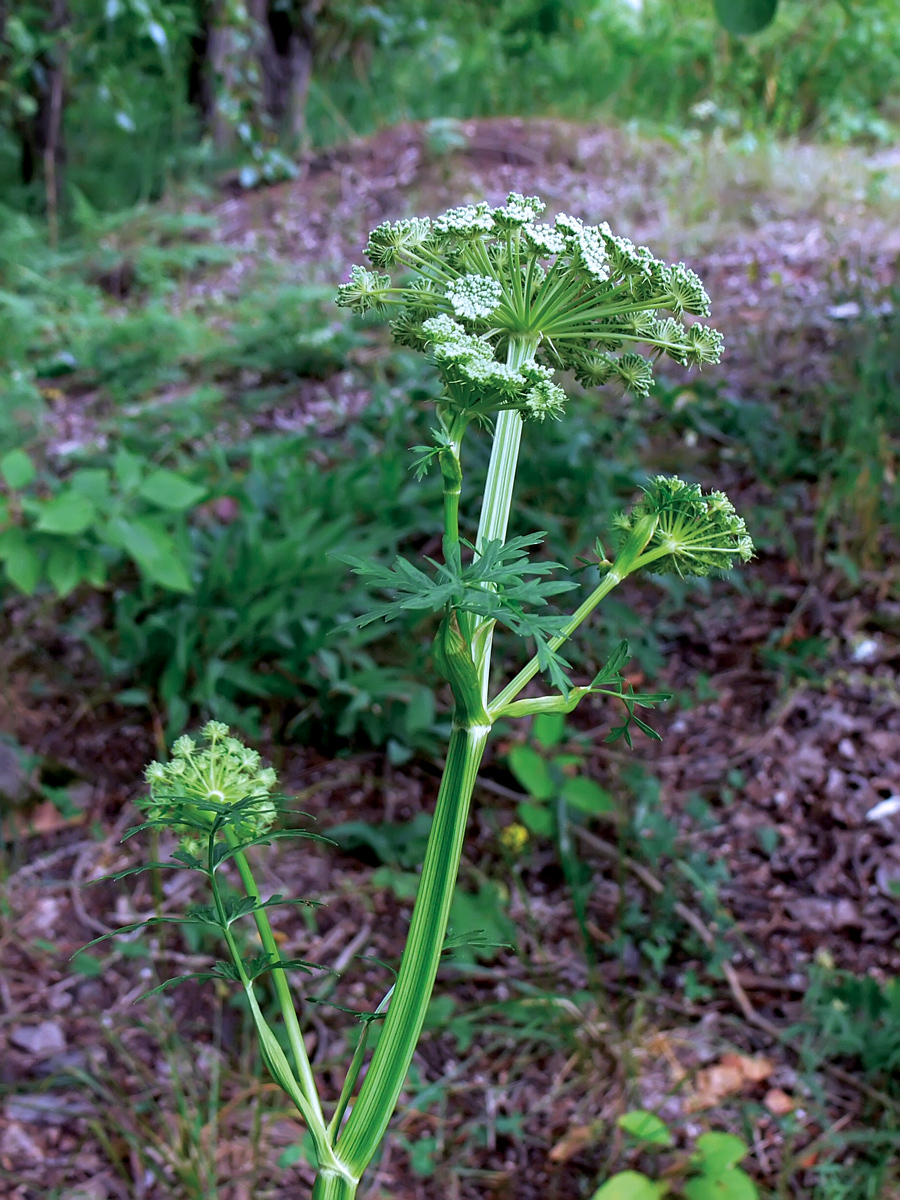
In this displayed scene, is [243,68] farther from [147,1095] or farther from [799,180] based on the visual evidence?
[147,1095]

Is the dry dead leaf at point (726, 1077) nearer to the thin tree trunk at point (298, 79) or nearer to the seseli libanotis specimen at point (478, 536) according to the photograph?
the seseli libanotis specimen at point (478, 536)

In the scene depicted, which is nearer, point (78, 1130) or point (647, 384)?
point (647, 384)

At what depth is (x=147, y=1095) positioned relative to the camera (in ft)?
6.53

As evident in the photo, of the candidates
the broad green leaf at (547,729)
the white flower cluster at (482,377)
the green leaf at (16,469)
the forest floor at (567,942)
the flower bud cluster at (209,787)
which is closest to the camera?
the white flower cluster at (482,377)

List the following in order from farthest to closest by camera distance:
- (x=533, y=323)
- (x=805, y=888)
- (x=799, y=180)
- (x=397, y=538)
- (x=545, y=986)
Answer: (x=799, y=180) < (x=397, y=538) < (x=805, y=888) < (x=545, y=986) < (x=533, y=323)

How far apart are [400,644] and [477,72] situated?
757 cm

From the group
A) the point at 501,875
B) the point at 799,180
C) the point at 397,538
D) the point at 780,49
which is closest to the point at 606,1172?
the point at 501,875

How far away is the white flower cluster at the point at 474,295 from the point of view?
1.98ft

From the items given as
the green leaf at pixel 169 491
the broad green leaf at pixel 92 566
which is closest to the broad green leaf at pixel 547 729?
the green leaf at pixel 169 491

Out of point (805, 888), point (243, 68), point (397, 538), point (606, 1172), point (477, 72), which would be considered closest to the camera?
point (606, 1172)

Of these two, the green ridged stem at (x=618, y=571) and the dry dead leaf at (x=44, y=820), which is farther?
the dry dead leaf at (x=44, y=820)

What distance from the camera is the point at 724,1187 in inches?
68.9

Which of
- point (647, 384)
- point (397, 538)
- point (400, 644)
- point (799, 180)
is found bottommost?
point (400, 644)

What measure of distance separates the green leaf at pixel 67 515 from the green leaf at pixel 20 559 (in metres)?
0.07
